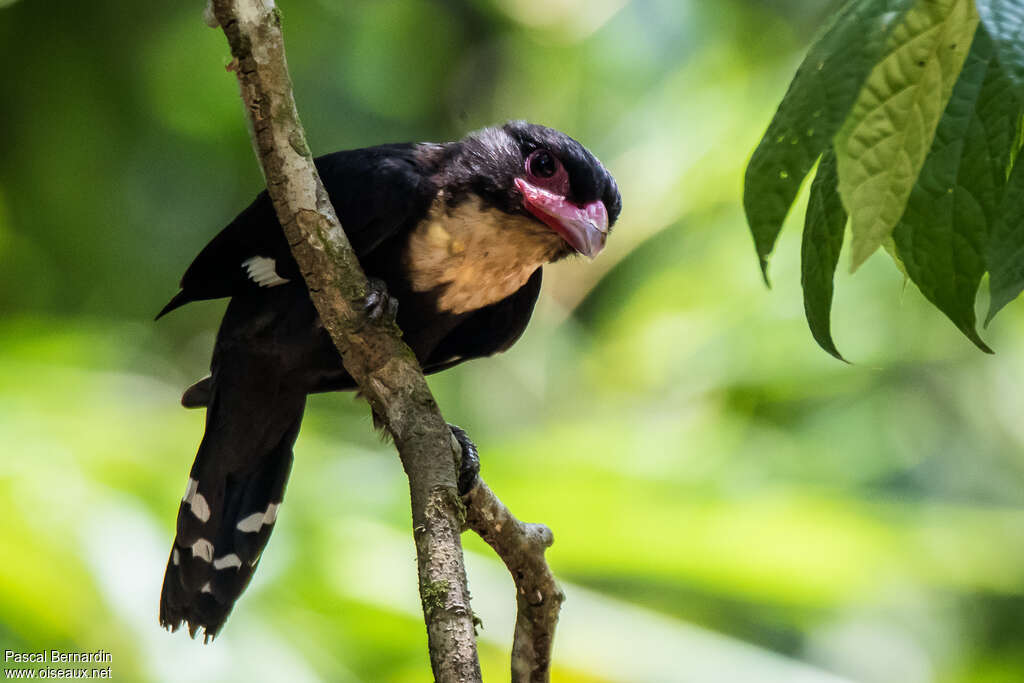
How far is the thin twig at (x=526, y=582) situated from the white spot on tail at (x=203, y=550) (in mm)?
1328

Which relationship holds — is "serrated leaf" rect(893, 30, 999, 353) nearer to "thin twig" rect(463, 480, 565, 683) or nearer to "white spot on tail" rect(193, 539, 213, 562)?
"thin twig" rect(463, 480, 565, 683)

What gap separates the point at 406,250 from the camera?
2.98 meters

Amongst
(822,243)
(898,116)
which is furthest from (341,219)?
(898,116)

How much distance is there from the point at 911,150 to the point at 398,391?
1.42 m

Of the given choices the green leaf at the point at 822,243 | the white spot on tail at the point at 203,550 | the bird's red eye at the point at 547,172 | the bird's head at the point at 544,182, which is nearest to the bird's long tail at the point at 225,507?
the white spot on tail at the point at 203,550

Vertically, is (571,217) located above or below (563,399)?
below

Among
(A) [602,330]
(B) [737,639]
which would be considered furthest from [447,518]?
(A) [602,330]

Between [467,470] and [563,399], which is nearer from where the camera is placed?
[467,470]

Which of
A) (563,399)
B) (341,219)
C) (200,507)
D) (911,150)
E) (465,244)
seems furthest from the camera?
(563,399)

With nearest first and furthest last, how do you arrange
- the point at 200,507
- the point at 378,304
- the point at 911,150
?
the point at 911,150, the point at 378,304, the point at 200,507

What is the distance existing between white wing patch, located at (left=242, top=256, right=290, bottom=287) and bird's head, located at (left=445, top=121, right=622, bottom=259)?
0.54 meters

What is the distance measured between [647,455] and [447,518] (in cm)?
361

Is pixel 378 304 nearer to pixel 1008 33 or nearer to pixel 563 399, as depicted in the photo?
pixel 1008 33

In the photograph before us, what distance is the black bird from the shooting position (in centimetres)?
291
